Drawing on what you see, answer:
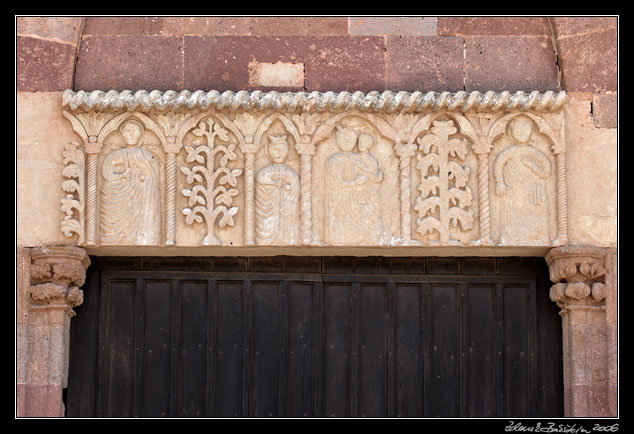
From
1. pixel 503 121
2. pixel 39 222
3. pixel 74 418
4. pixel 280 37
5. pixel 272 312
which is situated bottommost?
pixel 74 418

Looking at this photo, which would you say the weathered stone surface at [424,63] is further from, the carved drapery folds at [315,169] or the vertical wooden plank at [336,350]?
the vertical wooden plank at [336,350]

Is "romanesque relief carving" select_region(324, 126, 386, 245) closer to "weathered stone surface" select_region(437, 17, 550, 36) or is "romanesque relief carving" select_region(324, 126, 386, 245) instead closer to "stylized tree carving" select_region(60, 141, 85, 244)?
"weathered stone surface" select_region(437, 17, 550, 36)

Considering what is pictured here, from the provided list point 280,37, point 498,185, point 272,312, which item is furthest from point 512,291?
point 280,37

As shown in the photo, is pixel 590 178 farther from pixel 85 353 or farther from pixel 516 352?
pixel 85 353

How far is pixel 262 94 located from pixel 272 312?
1.36m

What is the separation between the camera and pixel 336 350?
362 inches

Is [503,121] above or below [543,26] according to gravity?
below

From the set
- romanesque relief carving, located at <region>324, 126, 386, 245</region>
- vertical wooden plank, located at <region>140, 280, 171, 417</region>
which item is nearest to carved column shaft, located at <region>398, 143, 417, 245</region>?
romanesque relief carving, located at <region>324, 126, 386, 245</region>

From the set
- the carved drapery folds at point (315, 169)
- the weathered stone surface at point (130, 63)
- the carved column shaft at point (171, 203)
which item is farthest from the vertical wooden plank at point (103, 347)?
the weathered stone surface at point (130, 63)

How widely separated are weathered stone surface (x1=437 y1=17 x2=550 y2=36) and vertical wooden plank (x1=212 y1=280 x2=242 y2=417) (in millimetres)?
2114

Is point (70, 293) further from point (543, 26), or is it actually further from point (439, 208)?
point (543, 26)

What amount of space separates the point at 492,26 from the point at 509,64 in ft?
0.90

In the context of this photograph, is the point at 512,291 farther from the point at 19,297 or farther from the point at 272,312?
the point at 19,297

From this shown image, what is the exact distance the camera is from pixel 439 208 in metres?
9.09
